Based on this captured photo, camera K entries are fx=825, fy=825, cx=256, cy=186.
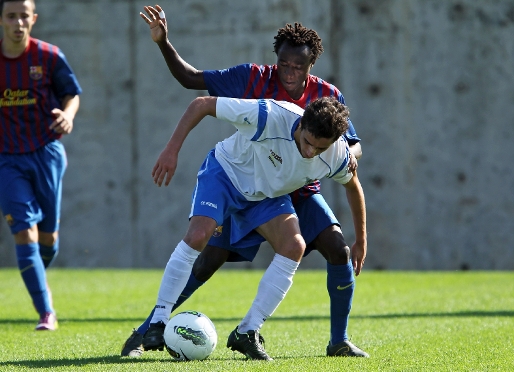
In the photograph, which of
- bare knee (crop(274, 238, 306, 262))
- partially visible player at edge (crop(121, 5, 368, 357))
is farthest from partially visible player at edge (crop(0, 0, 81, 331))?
bare knee (crop(274, 238, 306, 262))

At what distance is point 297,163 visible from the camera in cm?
444

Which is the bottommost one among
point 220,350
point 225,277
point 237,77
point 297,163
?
point 225,277

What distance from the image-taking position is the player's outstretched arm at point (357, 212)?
4.66m

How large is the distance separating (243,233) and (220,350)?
2.27ft

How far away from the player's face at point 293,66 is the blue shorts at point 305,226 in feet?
2.13

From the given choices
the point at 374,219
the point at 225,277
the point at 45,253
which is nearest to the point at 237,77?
the point at 45,253

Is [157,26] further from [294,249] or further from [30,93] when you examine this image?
[30,93]

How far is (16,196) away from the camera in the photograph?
596 centimetres

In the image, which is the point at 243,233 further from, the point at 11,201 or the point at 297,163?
the point at 11,201

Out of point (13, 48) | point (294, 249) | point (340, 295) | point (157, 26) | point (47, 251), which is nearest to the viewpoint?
point (294, 249)

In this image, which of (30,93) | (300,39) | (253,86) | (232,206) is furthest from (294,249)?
(30,93)

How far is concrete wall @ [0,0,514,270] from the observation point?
10656mm

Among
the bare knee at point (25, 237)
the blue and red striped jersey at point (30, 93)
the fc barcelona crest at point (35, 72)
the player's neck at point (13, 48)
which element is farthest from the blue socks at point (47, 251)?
the player's neck at point (13, 48)

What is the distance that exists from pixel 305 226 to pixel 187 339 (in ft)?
3.18
